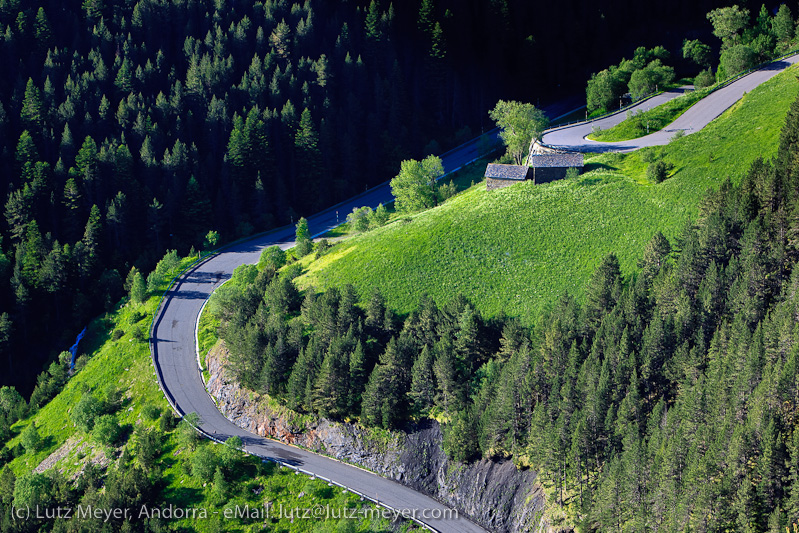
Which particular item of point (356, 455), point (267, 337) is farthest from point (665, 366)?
point (267, 337)

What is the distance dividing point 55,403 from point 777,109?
294 feet

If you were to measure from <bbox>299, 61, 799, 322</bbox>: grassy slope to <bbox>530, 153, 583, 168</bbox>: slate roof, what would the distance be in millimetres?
2110

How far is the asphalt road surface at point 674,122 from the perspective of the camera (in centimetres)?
10388

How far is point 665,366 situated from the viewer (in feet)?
224

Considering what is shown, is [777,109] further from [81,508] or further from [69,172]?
[69,172]

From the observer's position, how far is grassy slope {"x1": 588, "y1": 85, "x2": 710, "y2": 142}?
107 meters

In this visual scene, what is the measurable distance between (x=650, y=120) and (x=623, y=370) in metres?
50.8

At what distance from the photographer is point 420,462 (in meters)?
75.6

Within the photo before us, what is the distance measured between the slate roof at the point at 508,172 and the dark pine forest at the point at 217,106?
37823mm

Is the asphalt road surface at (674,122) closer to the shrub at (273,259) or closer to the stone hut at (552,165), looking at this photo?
the stone hut at (552,165)

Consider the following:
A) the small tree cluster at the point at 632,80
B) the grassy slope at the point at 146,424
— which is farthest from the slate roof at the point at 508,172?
the grassy slope at the point at 146,424

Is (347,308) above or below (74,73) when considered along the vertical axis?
below

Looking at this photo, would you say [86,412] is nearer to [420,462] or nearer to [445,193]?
[420,462]

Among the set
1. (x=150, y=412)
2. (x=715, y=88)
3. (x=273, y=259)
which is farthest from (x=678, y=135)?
(x=150, y=412)
